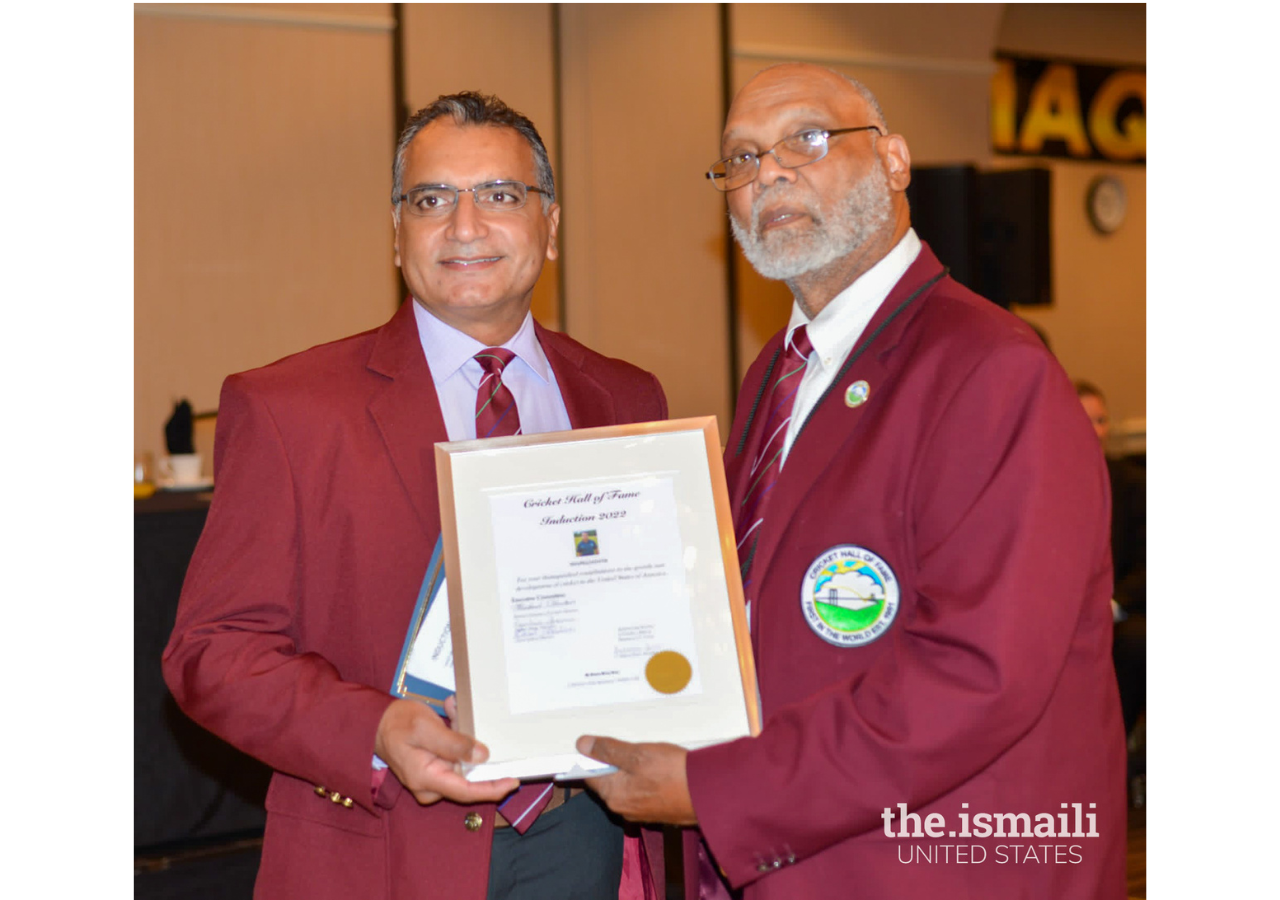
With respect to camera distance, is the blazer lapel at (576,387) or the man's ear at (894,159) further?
the blazer lapel at (576,387)

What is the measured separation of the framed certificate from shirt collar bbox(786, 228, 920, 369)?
28 centimetres

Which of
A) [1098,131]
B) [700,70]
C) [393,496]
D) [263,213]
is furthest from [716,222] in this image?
[393,496]

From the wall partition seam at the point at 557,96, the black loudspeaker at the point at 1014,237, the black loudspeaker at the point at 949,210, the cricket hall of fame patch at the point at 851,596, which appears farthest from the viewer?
the wall partition seam at the point at 557,96

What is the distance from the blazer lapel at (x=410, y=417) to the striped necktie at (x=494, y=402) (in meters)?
0.08

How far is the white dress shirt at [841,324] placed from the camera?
6.23 feet

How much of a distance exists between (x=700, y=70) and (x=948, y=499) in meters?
6.38

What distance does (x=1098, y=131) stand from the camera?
11000 mm

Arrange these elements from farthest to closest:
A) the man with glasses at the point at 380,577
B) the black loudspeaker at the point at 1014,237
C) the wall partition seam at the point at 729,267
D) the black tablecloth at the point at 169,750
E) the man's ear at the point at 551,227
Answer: the wall partition seam at the point at 729,267 → the black loudspeaker at the point at 1014,237 → the black tablecloth at the point at 169,750 → the man's ear at the point at 551,227 → the man with glasses at the point at 380,577

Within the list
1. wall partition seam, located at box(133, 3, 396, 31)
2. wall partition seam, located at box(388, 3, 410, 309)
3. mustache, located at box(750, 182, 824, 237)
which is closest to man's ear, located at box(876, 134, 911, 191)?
mustache, located at box(750, 182, 824, 237)

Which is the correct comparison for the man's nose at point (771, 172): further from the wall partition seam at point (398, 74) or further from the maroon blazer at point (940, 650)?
the wall partition seam at point (398, 74)

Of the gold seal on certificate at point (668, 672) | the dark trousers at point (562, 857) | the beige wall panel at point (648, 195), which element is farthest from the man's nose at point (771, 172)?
the beige wall panel at point (648, 195)

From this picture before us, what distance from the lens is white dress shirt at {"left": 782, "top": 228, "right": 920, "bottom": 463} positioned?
1897 mm

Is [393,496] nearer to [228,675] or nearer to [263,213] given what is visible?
[228,675]

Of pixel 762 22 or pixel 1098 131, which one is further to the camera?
pixel 1098 131
